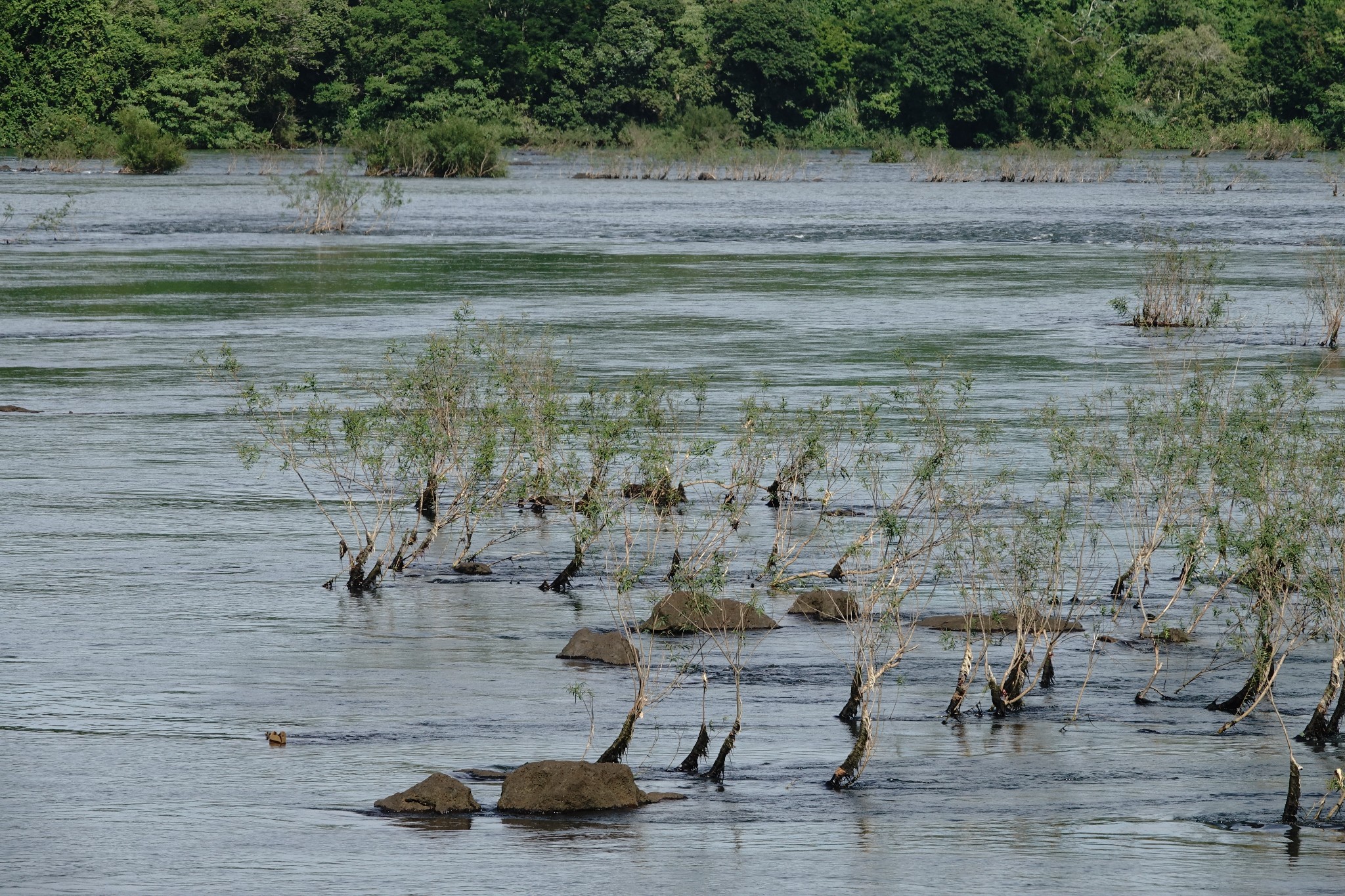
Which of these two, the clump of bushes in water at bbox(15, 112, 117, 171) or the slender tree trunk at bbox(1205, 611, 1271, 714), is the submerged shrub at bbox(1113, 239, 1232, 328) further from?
the clump of bushes in water at bbox(15, 112, 117, 171)

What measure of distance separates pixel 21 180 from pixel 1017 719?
6757 centimetres

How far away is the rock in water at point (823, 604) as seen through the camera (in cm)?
1244

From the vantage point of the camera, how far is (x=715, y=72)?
10950cm

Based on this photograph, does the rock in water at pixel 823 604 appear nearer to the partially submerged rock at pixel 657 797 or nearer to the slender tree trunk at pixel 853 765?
the slender tree trunk at pixel 853 765

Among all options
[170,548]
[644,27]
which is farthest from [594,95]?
[170,548]

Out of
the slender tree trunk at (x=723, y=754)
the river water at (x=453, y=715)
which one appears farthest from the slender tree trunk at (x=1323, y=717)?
the slender tree trunk at (x=723, y=754)

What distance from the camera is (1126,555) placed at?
14.1 meters

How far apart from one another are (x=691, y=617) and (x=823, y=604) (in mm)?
1557

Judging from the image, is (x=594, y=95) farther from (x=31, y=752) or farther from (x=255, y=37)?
(x=31, y=752)

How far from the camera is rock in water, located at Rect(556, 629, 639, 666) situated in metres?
11.5

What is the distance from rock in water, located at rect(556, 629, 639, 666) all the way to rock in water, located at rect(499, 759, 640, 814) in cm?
252

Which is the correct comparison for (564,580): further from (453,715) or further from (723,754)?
(723,754)

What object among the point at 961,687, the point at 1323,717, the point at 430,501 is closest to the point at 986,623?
the point at 961,687

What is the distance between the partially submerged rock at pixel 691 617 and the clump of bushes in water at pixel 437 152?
6783cm
